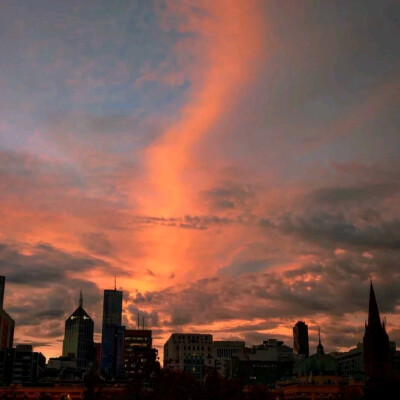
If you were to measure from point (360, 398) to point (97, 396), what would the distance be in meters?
73.8

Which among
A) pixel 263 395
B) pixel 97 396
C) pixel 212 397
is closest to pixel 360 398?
pixel 263 395

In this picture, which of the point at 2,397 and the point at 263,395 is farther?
the point at 2,397

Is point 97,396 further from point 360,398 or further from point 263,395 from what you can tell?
point 360,398

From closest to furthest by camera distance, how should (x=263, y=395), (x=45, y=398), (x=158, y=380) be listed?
(x=158, y=380) → (x=263, y=395) → (x=45, y=398)

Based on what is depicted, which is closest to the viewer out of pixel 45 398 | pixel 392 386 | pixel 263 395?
pixel 392 386

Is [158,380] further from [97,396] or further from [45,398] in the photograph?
[45,398]

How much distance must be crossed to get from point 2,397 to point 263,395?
268 ft

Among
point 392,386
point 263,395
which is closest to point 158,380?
point 263,395

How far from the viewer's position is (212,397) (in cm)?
15250

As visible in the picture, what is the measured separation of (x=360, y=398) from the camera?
183 metres

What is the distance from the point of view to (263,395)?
573 feet

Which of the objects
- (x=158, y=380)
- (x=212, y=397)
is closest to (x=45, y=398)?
(x=158, y=380)

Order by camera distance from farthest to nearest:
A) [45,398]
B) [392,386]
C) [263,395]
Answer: [45,398], [263,395], [392,386]

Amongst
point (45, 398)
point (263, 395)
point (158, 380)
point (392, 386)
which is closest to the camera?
point (392, 386)
